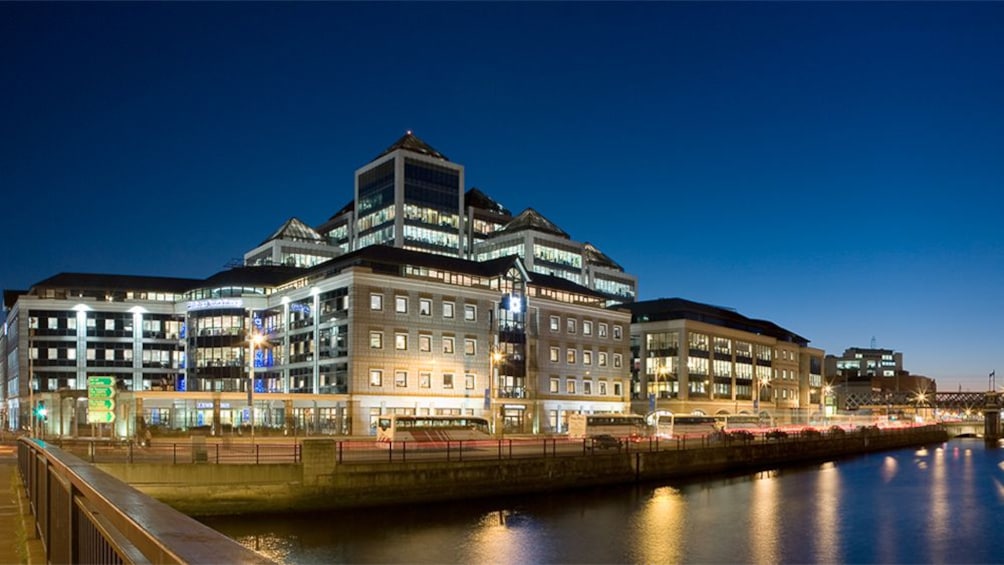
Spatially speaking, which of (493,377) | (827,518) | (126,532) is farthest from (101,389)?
(493,377)

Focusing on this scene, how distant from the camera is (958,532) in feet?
139

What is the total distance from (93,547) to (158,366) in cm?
11174

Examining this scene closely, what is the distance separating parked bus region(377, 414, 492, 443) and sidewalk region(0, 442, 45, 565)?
127ft

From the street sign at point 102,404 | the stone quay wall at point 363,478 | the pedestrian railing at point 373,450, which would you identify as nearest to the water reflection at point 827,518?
the pedestrian railing at point 373,450

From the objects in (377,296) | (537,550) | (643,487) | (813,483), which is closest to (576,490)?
(643,487)

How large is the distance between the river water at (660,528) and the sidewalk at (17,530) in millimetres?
11139

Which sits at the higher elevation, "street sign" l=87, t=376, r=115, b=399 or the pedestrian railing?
"street sign" l=87, t=376, r=115, b=399

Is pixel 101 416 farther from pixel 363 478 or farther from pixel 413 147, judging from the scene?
pixel 413 147

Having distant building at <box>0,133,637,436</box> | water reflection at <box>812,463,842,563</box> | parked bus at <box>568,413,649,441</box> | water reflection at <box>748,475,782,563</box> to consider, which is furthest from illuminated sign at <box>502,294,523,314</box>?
water reflection at <box>748,475,782,563</box>

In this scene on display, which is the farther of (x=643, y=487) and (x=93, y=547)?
(x=643, y=487)

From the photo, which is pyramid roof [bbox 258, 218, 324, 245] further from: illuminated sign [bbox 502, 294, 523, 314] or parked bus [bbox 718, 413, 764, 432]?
parked bus [bbox 718, 413, 764, 432]

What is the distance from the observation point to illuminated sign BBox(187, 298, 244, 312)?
97.0m

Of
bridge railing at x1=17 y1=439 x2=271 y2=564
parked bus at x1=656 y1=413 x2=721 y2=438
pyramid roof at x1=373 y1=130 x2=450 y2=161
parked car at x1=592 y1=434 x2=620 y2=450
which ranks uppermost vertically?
pyramid roof at x1=373 y1=130 x2=450 y2=161

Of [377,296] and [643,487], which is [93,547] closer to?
[643,487]
